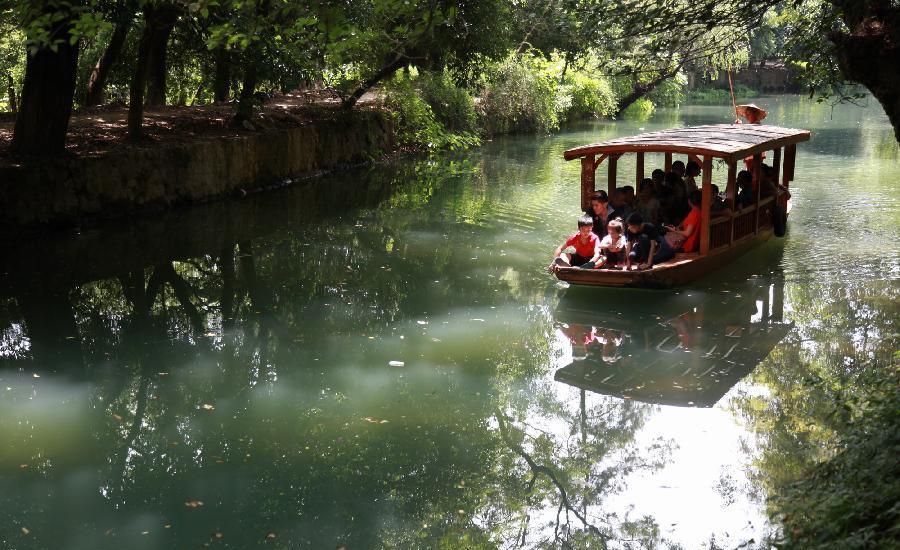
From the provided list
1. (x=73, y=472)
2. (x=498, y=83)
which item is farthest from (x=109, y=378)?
(x=498, y=83)

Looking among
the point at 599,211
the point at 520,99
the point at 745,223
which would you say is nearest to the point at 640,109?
the point at 520,99

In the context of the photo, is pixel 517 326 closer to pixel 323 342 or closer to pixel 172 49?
pixel 323 342

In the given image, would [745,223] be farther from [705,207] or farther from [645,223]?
[645,223]

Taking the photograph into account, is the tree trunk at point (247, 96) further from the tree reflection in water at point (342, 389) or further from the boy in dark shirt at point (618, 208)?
the boy in dark shirt at point (618, 208)

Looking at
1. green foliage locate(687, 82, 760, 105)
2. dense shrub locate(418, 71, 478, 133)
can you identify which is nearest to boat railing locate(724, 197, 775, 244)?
dense shrub locate(418, 71, 478, 133)

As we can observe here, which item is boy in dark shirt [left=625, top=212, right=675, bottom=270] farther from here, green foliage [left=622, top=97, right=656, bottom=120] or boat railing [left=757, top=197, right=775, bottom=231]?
green foliage [left=622, top=97, right=656, bottom=120]

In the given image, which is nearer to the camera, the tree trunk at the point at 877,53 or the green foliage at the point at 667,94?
the tree trunk at the point at 877,53

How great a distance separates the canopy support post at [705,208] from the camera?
1217 centimetres

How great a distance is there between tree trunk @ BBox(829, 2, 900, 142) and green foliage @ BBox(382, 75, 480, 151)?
21733 mm

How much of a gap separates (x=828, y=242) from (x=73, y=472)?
12407 millimetres

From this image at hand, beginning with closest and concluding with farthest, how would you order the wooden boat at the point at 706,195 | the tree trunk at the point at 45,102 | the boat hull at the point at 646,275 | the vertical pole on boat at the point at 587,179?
the boat hull at the point at 646,275 < the wooden boat at the point at 706,195 < the vertical pole on boat at the point at 587,179 < the tree trunk at the point at 45,102

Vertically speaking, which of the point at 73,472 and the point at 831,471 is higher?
the point at 831,471

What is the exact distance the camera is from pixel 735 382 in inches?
370

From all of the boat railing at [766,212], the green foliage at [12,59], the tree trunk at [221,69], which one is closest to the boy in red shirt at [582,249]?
the boat railing at [766,212]
